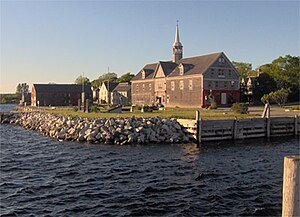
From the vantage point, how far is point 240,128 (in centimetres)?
2919

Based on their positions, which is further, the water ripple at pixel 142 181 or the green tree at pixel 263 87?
the green tree at pixel 263 87

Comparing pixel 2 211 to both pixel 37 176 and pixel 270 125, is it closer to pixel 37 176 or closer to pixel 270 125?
pixel 37 176

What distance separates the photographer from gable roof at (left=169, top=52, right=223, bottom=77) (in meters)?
54.1

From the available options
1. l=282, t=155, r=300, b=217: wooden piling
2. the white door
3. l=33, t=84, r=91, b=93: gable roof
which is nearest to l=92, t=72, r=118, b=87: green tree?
l=33, t=84, r=91, b=93: gable roof

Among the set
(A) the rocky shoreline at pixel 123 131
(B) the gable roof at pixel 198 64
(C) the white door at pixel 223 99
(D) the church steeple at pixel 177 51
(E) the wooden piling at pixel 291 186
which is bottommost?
(A) the rocky shoreline at pixel 123 131

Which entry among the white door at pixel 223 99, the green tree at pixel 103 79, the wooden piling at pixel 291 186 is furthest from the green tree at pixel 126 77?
the wooden piling at pixel 291 186

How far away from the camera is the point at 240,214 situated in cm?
1138

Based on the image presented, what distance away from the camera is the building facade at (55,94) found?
287 ft

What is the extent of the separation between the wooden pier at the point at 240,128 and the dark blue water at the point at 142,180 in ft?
9.39

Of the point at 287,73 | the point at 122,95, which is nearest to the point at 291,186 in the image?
the point at 287,73

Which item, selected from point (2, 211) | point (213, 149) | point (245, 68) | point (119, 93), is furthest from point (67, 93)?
point (2, 211)

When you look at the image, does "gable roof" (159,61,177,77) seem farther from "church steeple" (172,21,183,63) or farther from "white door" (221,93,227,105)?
Result: "white door" (221,93,227,105)

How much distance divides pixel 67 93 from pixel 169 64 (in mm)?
39064

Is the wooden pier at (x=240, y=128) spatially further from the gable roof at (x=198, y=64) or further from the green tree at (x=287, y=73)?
the green tree at (x=287, y=73)
